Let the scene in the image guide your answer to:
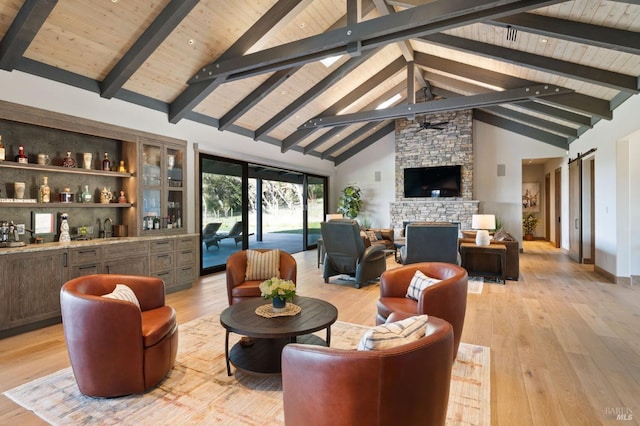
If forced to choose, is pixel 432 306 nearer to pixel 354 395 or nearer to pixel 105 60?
pixel 354 395

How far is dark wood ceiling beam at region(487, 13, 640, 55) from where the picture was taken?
3.51m

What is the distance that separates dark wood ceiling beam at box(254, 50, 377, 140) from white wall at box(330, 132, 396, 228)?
4.59 metres

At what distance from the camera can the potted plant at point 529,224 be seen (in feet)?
39.5

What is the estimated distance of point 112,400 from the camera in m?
2.30

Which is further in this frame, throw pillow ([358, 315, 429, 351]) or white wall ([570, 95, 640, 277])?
white wall ([570, 95, 640, 277])

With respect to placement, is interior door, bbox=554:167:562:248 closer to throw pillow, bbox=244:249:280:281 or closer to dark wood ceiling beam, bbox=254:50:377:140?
dark wood ceiling beam, bbox=254:50:377:140

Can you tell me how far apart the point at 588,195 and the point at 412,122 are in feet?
16.2

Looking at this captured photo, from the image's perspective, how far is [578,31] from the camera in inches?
145

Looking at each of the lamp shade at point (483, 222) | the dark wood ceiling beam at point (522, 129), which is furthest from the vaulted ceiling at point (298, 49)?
the lamp shade at point (483, 222)

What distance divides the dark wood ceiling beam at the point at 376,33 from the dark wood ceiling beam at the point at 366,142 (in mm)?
6967

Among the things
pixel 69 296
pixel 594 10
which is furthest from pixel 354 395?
pixel 594 10

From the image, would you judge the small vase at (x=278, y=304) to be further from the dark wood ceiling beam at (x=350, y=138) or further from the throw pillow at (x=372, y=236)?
the dark wood ceiling beam at (x=350, y=138)

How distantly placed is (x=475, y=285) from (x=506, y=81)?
388 centimetres

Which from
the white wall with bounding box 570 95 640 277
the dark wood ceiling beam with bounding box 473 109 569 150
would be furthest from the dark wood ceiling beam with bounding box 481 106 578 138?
the white wall with bounding box 570 95 640 277
